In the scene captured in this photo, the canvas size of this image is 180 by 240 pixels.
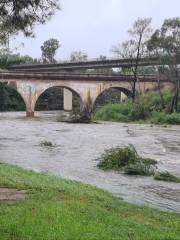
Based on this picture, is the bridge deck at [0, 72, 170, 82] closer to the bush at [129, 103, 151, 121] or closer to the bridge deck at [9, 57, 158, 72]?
the bridge deck at [9, 57, 158, 72]

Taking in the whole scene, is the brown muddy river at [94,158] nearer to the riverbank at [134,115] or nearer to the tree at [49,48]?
the riverbank at [134,115]

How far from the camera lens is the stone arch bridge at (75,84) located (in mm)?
77562

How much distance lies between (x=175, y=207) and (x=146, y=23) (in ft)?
184

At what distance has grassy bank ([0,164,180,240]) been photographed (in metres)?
8.80

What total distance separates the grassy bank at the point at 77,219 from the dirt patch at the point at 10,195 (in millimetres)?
219

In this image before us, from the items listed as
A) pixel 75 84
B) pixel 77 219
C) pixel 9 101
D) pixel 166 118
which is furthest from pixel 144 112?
pixel 77 219

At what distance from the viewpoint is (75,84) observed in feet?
272

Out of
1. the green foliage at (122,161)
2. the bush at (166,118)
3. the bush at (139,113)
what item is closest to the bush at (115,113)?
the bush at (139,113)

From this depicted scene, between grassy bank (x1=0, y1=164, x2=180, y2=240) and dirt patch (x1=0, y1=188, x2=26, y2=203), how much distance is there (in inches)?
8.6

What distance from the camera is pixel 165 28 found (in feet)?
202

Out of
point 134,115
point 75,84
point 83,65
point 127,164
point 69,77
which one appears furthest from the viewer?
point 83,65

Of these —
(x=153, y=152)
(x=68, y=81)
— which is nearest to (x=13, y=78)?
(x=68, y=81)

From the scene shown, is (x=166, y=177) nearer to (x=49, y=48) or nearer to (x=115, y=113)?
(x=115, y=113)

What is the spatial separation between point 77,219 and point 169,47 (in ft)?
174
